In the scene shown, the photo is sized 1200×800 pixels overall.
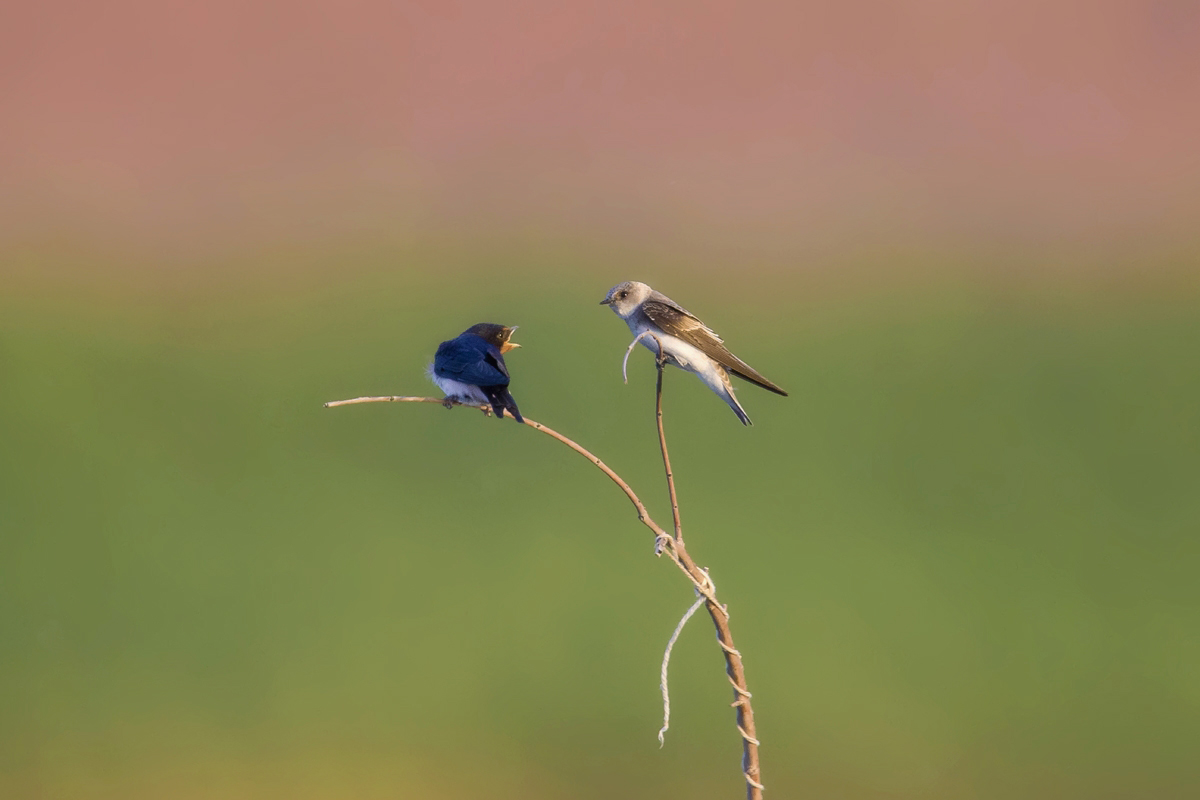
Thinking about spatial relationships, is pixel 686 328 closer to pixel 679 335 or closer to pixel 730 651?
pixel 679 335

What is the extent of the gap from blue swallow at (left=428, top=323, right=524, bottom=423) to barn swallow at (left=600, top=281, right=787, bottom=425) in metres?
0.33

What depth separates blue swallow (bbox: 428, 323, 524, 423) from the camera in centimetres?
232

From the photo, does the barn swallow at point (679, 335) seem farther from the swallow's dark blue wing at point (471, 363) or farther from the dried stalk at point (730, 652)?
the dried stalk at point (730, 652)

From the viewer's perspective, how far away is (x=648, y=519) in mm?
1171

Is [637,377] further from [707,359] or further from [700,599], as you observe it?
[700,599]

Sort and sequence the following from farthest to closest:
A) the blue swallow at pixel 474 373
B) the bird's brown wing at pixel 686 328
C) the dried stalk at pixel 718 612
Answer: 1. the blue swallow at pixel 474 373
2. the bird's brown wing at pixel 686 328
3. the dried stalk at pixel 718 612

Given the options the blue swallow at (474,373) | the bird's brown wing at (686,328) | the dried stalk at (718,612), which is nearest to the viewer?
the dried stalk at (718,612)

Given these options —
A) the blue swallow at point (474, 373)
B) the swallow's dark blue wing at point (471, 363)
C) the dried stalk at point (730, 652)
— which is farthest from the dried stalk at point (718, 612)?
the swallow's dark blue wing at point (471, 363)

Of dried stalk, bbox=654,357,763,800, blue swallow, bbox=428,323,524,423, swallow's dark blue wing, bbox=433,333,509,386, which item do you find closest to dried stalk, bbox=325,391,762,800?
dried stalk, bbox=654,357,763,800

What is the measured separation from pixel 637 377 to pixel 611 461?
62cm

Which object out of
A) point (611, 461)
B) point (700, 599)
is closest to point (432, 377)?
point (700, 599)

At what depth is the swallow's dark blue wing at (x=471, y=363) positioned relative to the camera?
234cm

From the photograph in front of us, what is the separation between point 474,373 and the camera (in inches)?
93.4

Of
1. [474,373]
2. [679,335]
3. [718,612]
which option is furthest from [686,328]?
[718,612]
